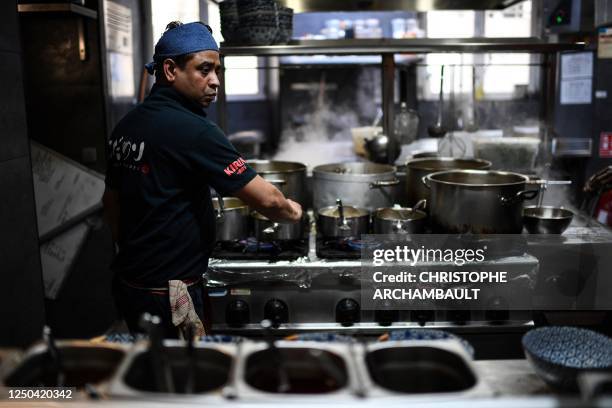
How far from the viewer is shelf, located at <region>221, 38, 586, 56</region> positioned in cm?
296

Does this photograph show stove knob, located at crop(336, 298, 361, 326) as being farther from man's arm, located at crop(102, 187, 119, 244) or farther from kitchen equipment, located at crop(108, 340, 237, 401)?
kitchen equipment, located at crop(108, 340, 237, 401)

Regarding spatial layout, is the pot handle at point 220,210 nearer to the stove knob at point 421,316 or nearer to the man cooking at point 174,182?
the man cooking at point 174,182

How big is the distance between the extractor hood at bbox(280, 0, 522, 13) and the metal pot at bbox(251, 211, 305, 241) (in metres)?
1.48

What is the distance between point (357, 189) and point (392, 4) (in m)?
1.39

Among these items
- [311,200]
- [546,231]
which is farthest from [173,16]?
[546,231]

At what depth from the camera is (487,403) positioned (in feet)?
2.94

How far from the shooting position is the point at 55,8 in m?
3.28

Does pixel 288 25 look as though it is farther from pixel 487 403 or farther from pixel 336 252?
pixel 487 403

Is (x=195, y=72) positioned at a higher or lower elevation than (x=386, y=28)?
lower

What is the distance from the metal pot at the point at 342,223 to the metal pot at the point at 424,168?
0.38 meters

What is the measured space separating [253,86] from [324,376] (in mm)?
7163

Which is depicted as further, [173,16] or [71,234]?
[173,16]

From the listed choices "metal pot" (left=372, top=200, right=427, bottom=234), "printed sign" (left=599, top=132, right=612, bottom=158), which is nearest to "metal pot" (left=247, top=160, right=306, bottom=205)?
"metal pot" (left=372, top=200, right=427, bottom=234)

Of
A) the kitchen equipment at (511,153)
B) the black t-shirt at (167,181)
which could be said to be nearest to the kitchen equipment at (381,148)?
the kitchen equipment at (511,153)
